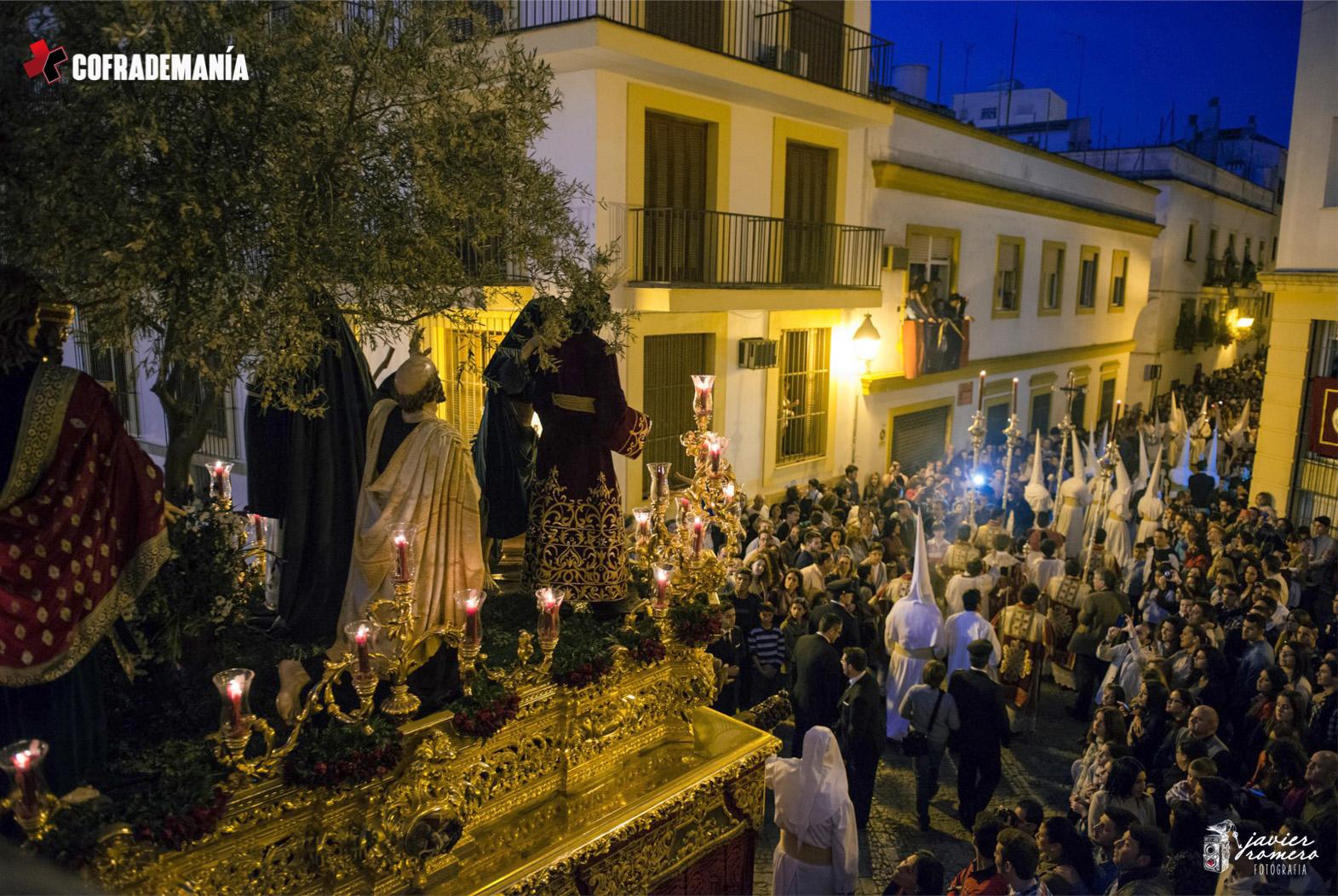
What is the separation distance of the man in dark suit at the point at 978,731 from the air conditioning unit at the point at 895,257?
1025cm

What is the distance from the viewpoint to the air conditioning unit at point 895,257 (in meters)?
15.7

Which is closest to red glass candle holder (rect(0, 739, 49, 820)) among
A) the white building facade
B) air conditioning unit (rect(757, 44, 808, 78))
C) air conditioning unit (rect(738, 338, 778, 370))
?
air conditioning unit (rect(738, 338, 778, 370))

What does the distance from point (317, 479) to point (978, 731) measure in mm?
4731

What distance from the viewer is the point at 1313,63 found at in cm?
1260

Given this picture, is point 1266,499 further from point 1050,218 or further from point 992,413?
point 1050,218

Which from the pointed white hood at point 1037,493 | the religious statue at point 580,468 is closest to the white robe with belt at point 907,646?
the religious statue at point 580,468

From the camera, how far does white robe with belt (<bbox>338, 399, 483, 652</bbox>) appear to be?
4207 mm

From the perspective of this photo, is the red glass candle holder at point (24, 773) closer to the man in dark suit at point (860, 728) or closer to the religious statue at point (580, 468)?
the religious statue at point (580, 468)

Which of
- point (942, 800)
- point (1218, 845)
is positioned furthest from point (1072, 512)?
point (1218, 845)

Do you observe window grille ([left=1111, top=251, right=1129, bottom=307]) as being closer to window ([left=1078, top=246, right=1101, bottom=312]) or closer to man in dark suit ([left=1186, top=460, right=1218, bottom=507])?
window ([left=1078, top=246, right=1101, bottom=312])

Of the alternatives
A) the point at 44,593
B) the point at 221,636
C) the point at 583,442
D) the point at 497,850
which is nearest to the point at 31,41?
the point at 44,593

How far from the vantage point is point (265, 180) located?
361 centimetres

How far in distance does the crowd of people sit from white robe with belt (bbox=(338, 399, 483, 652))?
2.17m

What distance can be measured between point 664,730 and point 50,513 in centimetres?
337
